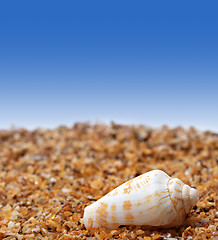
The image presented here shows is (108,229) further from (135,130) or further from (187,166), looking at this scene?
(135,130)

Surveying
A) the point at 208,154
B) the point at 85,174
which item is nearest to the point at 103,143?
the point at 85,174

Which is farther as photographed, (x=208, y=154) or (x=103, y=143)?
(x=103, y=143)

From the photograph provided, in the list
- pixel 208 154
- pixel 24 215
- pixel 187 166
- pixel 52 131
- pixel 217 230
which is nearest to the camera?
pixel 217 230

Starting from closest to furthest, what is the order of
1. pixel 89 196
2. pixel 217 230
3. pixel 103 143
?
pixel 217 230 < pixel 89 196 < pixel 103 143

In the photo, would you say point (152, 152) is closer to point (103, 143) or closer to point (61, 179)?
point (103, 143)

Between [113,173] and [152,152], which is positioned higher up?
[152,152]

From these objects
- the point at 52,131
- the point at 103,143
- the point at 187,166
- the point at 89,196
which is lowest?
the point at 89,196

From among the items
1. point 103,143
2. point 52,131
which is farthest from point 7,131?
point 103,143
